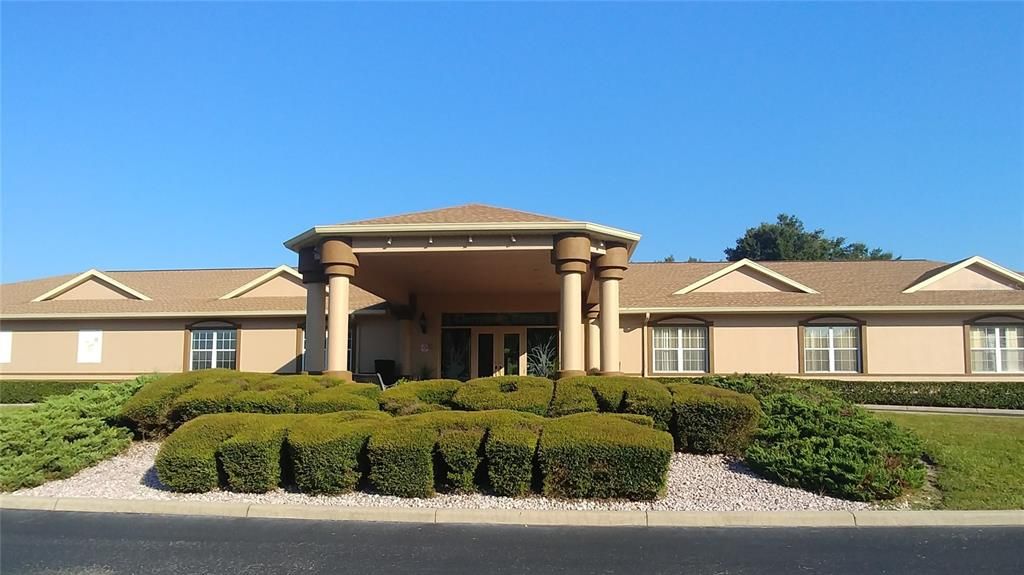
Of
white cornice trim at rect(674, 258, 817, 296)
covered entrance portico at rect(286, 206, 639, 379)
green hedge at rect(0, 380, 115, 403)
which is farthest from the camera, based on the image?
green hedge at rect(0, 380, 115, 403)

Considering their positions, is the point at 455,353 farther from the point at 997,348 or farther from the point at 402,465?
the point at 997,348

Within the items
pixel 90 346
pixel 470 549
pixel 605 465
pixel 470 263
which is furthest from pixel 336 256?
pixel 90 346

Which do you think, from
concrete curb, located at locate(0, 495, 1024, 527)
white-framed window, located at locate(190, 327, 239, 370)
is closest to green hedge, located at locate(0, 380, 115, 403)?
white-framed window, located at locate(190, 327, 239, 370)

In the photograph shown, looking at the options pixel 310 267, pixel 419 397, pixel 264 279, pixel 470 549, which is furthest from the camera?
pixel 264 279

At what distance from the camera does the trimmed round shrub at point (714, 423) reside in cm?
1055

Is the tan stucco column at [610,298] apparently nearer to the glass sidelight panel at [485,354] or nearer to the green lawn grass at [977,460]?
the green lawn grass at [977,460]

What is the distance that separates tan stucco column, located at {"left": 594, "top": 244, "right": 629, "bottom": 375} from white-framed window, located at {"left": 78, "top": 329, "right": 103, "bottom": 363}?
61.9 ft

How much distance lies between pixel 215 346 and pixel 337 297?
460 inches

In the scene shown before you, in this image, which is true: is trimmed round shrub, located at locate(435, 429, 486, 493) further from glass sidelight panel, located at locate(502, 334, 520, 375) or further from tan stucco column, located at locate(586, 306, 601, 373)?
glass sidelight panel, located at locate(502, 334, 520, 375)

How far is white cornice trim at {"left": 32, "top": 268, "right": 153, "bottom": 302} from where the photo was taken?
2509 centimetres

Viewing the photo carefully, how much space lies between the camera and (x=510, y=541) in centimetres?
713

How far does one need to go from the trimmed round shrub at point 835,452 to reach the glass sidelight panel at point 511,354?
13599mm

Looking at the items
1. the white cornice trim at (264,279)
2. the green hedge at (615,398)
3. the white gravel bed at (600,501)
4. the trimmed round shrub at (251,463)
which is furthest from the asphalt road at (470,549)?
the white cornice trim at (264,279)

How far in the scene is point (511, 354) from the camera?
2453 centimetres
